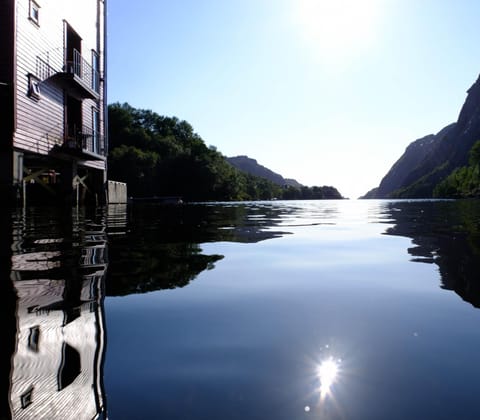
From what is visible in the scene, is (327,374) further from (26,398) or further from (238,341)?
(26,398)

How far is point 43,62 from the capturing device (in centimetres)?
1454

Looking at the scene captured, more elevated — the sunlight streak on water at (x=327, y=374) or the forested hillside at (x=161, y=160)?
the forested hillside at (x=161, y=160)

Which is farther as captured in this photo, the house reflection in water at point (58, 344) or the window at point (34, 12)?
the window at point (34, 12)

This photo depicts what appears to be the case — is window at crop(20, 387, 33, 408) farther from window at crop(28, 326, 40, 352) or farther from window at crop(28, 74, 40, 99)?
window at crop(28, 74, 40, 99)

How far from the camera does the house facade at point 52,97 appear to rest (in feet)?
40.5

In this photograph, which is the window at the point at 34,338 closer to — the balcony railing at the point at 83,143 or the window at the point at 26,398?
the window at the point at 26,398

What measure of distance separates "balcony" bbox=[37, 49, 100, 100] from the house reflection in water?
1422cm

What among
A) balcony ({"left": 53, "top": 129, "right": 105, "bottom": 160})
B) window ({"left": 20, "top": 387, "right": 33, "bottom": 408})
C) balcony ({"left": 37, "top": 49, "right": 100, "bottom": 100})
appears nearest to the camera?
window ({"left": 20, "top": 387, "right": 33, "bottom": 408})

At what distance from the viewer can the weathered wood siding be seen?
12914mm

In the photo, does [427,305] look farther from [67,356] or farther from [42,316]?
[42,316]

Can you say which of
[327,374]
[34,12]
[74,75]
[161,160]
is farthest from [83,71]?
[161,160]

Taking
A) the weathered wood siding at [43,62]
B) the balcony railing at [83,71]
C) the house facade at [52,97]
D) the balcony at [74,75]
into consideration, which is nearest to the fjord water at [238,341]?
the house facade at [52,97]

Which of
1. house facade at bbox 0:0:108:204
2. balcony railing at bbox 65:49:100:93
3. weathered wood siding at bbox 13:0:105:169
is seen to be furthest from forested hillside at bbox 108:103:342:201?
weathered wood siding at bbox 13:0:105:169

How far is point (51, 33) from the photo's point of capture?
49.7 feet
